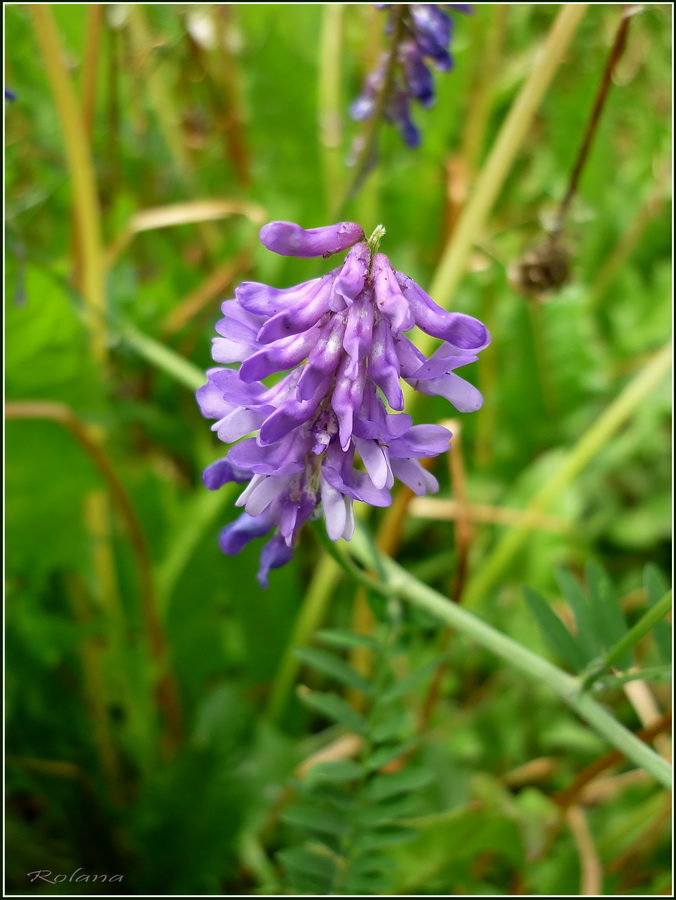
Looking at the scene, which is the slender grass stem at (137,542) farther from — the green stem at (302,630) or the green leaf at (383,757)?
the green leaf at (383,757)

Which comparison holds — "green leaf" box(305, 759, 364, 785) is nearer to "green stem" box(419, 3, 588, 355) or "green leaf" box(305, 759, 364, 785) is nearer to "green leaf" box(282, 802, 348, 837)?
"green leaf" box(282, 802, 348, 837)

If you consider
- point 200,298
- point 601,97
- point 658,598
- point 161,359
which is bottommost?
point 658,598

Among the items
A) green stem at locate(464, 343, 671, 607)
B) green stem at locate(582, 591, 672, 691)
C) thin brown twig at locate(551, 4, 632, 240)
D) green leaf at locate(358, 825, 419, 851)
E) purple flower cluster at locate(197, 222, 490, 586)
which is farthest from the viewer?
green stem at locate(464, 343, 671, 607)

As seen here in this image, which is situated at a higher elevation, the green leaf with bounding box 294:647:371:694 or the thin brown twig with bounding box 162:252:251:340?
the thin brown twig with bounding box 162:252:251:340

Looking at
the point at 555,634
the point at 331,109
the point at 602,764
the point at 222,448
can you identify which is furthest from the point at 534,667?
the point at 331,109

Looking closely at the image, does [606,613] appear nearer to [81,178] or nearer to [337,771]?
[337,771]

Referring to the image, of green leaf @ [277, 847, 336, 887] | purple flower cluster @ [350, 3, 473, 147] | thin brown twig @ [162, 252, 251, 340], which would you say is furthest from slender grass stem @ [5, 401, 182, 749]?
purple flower cluster @ [350, 3, 473, 147]
